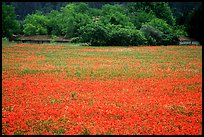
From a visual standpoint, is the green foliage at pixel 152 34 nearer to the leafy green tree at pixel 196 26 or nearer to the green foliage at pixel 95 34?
the green foliage at pixel 95 34

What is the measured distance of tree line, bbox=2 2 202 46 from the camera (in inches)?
2498

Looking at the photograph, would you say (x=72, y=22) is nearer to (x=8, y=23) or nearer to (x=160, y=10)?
(x=8, y=23)

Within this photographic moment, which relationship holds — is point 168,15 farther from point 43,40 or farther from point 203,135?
point 203,135

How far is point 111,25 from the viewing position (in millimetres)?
67500

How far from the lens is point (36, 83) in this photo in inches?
786

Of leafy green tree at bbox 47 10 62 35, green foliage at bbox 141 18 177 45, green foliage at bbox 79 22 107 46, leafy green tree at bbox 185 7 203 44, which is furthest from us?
leafy green tree at bbox 47 10 62 35

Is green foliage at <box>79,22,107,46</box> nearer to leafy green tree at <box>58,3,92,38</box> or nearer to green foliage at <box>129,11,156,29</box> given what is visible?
leafy green tree at <box>58,3,92,38</box>

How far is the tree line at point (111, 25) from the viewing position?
63438 mm

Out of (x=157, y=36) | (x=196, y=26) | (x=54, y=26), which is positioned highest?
(x=196, y=26)

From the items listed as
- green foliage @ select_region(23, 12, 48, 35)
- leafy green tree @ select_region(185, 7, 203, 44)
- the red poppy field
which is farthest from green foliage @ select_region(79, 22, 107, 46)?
the red poppy field

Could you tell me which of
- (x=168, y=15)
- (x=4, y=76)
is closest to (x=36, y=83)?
(x=4, y=76)

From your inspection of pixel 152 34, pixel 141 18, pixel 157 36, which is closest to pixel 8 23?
pixel 141 18

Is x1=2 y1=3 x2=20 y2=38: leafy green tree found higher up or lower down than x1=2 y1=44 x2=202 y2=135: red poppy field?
lower down

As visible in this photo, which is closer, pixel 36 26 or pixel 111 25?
pixel 111 25
